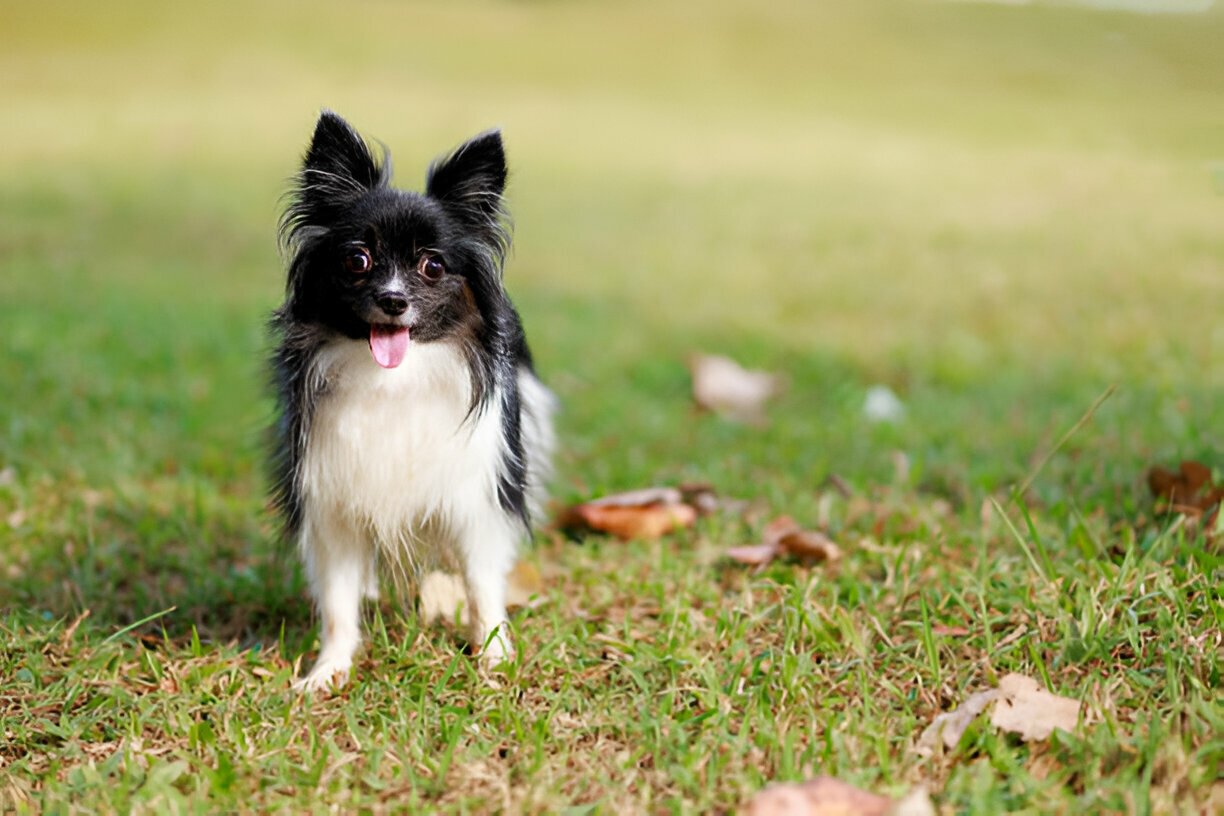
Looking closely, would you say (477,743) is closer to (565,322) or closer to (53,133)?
(565,322)

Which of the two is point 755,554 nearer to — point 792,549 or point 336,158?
point 792,549

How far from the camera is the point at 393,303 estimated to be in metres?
2.59

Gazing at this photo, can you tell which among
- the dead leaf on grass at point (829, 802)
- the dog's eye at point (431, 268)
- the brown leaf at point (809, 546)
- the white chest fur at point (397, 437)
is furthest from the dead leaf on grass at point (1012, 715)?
the dog's eye at point (431, 268)

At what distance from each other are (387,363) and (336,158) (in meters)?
0.53

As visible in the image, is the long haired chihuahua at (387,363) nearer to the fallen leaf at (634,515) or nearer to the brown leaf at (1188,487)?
the fallen leaf at (634,515)

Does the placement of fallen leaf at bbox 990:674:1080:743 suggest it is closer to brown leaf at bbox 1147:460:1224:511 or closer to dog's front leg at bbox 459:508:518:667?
brown leaf at bbox 1147:460:1224:511

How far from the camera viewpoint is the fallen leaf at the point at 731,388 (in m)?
5.89

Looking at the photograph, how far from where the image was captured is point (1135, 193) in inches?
402

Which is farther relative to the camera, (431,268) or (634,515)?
(634,515)

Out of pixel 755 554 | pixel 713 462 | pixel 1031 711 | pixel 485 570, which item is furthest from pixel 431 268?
pixel 713 462

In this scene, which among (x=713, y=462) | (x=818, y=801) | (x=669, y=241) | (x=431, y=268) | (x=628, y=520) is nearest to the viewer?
(x=818, y=801)

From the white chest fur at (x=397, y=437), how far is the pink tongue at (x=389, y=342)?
6 centimetres

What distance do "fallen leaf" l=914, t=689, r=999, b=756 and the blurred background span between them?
5.18ft

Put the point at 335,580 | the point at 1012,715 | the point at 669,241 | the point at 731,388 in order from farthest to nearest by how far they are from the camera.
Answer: the point at 669,241, the point at 731,388, the point at 335,580, the point at 1012,715
